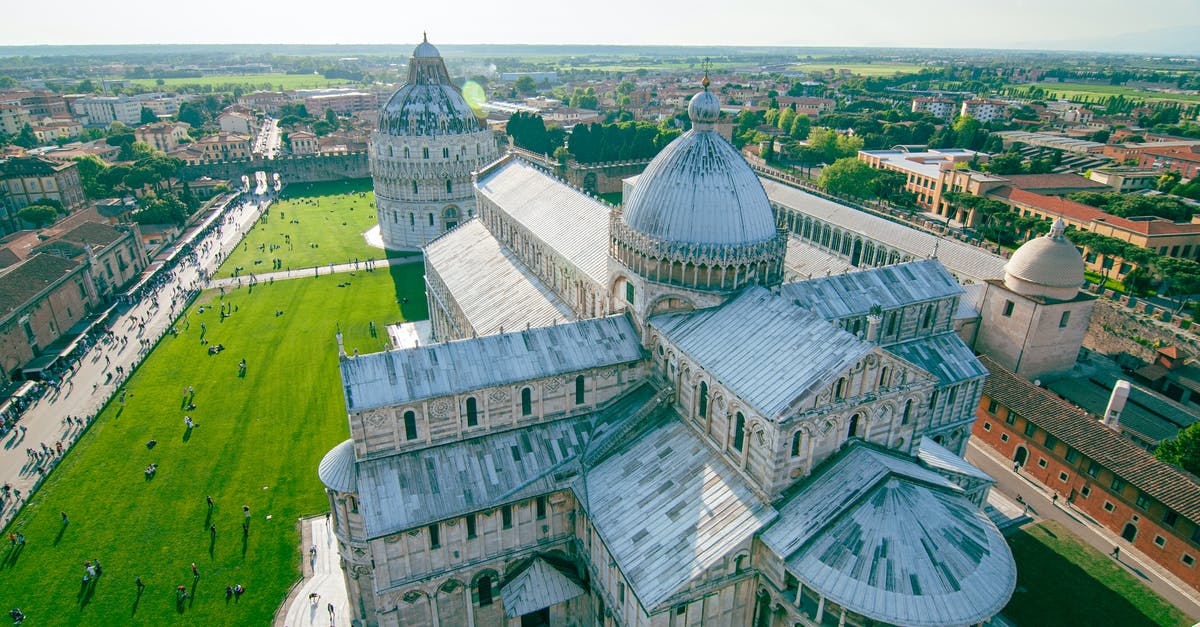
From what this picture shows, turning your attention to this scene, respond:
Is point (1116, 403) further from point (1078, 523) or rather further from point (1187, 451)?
point (1078, 523)

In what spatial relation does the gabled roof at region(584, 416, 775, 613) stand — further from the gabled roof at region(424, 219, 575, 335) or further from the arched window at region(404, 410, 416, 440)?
the gabled roof at region(424, 219, 575, 335)

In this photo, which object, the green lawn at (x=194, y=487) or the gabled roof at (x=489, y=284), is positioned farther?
the gabled roof at (x=489, y=284)

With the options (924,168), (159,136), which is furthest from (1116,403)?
(159,136)

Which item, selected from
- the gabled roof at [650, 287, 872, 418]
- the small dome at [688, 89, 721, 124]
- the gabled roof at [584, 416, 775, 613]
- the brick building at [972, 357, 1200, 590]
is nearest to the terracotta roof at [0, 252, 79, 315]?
the gabled roof at [584, 416, 775, 613]

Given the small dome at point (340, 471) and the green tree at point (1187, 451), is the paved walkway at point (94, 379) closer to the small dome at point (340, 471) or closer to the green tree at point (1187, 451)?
the small dome at point (340, 471)

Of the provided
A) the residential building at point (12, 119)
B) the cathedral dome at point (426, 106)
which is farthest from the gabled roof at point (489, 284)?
the residential building at point (12, 119)

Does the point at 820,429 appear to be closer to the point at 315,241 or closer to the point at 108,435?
the point at 108,435
